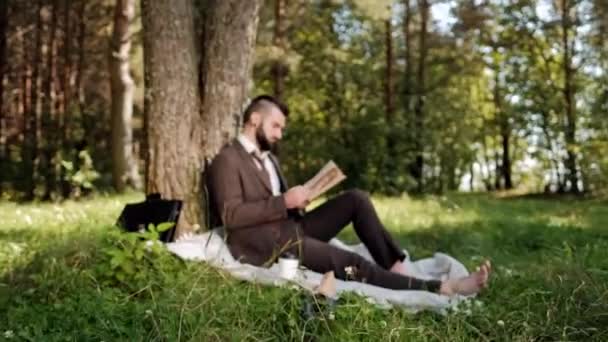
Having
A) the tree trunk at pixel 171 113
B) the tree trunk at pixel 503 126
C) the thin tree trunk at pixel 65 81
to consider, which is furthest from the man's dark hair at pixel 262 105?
the tree trunk at pixel 503 126

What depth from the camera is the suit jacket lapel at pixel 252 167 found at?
5.32 meters

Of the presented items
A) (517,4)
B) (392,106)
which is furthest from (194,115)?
(517,4)

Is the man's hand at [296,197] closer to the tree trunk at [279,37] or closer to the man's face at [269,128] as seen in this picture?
the man's face at [269,128]

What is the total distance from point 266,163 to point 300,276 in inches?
46.6

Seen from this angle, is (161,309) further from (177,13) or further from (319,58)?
(319,58)

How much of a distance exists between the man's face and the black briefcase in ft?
2.49

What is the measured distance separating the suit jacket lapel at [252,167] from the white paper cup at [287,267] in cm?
78

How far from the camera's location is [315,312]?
379 cm

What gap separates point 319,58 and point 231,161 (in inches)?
625

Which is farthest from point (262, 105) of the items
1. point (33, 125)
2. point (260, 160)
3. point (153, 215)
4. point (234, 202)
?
point (33, 125)

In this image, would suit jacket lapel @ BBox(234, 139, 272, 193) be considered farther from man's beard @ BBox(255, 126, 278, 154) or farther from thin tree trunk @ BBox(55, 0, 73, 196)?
thin tree trunk @ BBox(55, 0, 73, 196)

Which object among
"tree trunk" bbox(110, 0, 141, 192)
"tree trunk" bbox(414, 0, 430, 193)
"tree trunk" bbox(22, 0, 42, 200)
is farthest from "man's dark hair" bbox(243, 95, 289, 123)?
"tree trunk" bbox(414, 0, 430, 193)

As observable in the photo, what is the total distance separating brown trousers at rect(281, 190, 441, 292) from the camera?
4867 millimetres

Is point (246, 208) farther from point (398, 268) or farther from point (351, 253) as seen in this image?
point (398, 268)
